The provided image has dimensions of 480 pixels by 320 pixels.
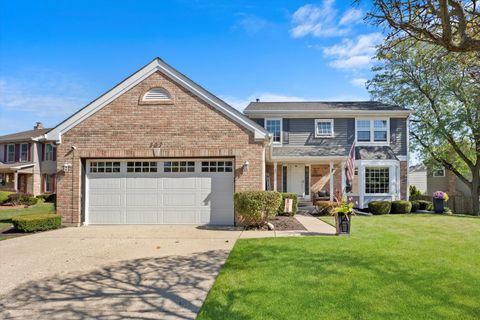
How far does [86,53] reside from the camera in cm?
1442

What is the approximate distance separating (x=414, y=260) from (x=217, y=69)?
36.0 feet

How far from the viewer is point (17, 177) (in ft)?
102

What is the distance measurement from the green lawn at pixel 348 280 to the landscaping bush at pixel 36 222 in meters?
7.49

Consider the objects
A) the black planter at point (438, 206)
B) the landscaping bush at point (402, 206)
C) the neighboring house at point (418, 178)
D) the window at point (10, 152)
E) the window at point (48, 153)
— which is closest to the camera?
the landscaping bush at point (402, 206)

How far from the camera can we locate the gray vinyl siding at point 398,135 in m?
21.2

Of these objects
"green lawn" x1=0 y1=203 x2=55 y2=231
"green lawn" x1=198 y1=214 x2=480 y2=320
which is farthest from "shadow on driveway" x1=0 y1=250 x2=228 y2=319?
"green lawn" x1=0 y1=203 x2=55 y2=231

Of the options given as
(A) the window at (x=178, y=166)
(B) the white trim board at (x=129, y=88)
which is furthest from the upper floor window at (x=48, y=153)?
(A) the window at (x=178, y=166)

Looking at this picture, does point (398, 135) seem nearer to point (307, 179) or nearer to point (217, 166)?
point (307, 179)

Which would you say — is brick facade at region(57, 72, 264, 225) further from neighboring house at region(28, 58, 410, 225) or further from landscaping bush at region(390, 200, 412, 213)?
landscaping bush at region(390, 200, 412, 213)

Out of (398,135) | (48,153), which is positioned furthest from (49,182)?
(398,135)

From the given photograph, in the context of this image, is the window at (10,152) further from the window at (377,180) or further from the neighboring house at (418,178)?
the neighboring house at (418,178)

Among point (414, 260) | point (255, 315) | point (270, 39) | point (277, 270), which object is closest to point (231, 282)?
point (277, 270)

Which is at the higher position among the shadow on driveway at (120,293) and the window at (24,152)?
the window at (24,152)

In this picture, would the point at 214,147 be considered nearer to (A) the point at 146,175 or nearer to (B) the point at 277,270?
(A) the point at 146,175
